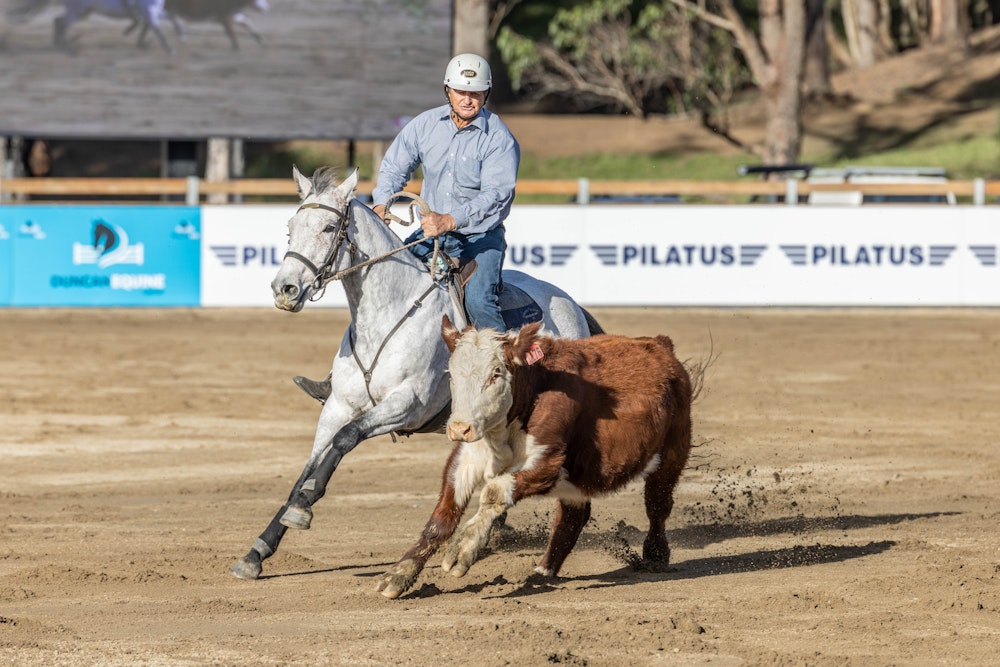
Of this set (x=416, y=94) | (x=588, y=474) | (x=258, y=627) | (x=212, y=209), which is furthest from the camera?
(x=416, y=94)

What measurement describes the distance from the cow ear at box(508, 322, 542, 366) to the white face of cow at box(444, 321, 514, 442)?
1.9 inches

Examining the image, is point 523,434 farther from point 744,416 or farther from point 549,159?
point 549,159

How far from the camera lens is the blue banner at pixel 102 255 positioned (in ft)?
69.6

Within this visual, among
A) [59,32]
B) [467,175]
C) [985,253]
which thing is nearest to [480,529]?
[467,175]

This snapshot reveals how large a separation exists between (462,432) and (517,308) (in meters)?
2.11

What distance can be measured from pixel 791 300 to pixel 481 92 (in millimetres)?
14370

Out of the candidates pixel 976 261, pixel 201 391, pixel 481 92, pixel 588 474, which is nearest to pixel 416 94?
pixel 976 261

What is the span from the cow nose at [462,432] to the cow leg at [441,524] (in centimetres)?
51

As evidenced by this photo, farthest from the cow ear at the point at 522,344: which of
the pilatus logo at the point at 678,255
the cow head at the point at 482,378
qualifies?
the pilatus logo at the point at 678,255

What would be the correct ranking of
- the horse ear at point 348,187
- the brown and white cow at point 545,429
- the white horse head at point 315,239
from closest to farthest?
the brown and white cow at point 545,429, the white horse head at point 315,239, the horse ear at point 348,187

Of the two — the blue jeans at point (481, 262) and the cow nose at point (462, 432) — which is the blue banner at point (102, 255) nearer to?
the blue jeans at point (481, 262)

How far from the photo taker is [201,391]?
14.6 meters

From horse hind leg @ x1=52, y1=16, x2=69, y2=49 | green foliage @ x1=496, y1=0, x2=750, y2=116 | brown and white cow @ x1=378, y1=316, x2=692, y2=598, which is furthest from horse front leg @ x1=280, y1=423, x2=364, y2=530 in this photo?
green foliage @ x1=496, y1=0, x2=750, y2=116

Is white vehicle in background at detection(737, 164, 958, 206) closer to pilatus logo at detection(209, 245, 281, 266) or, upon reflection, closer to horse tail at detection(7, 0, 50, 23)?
pilatus logo at detection(209, 245, 281, 266)
